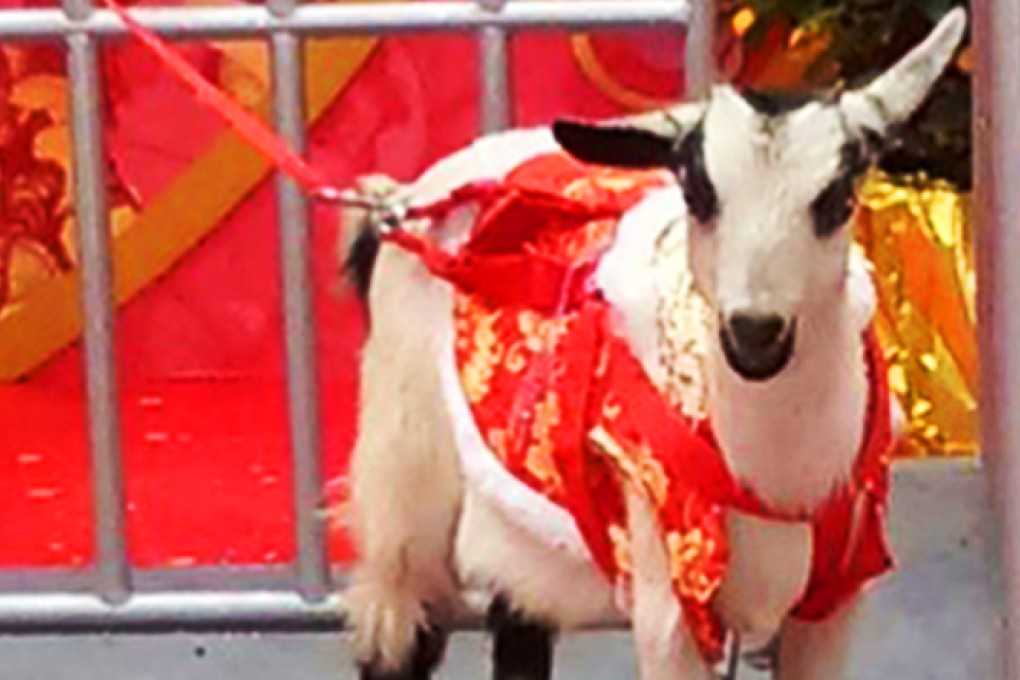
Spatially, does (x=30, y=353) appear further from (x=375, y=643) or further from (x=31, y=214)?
(x=375, y=643)

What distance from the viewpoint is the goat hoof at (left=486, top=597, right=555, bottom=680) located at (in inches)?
90.2

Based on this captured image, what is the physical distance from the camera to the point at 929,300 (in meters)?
3.26

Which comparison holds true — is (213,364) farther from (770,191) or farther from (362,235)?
(770,191)

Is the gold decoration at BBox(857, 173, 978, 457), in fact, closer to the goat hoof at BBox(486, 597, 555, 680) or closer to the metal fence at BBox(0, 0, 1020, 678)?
the metal fence at BBox(0, 0, 1020, 678)

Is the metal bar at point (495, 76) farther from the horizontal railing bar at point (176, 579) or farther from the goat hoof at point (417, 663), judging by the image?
the goat hoof at point (417, 663)

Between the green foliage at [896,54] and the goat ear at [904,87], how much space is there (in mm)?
1339

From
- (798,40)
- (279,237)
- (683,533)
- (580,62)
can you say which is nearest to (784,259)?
(683,533)

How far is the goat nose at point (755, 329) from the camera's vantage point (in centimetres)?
174

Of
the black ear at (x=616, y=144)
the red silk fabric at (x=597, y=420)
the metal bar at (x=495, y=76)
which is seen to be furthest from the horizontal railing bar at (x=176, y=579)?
the black ear at (x=616, y=144)

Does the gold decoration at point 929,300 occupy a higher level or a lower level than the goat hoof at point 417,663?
higher

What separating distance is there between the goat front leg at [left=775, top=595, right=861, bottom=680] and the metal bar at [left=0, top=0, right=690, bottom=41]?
786 millimetres

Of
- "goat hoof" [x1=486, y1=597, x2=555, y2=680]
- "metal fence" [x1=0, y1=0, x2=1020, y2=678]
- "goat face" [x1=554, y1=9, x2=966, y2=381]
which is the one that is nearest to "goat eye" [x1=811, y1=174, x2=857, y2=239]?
"goat face" [x1=554, y1=9, x2=966, y2=381]

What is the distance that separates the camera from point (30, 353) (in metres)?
3.23

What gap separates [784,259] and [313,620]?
3.49 ft
